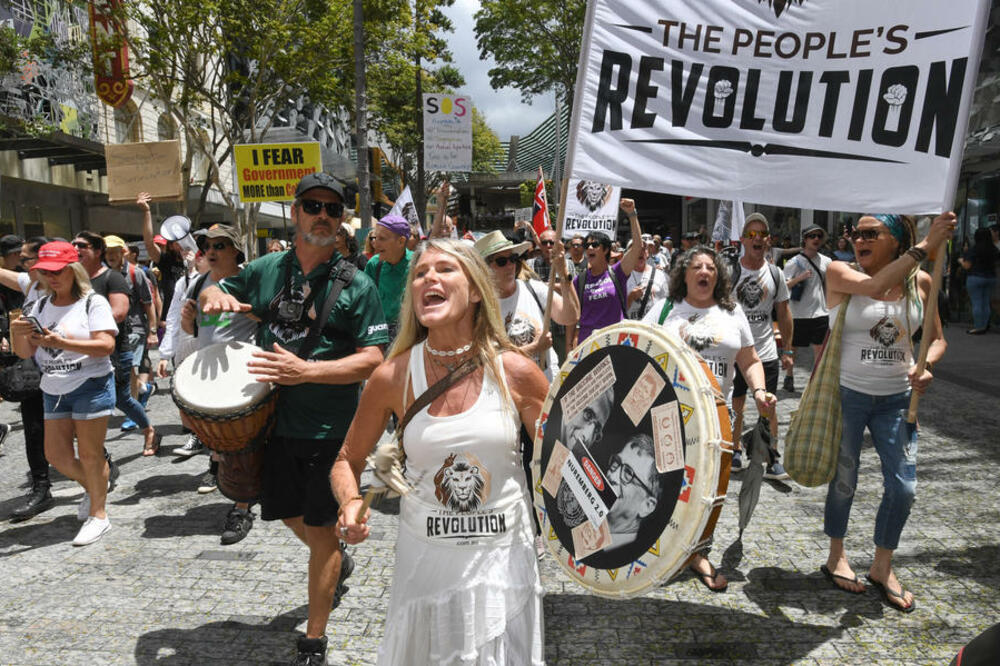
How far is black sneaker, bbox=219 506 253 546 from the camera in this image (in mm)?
4855

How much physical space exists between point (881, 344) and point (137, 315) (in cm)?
723

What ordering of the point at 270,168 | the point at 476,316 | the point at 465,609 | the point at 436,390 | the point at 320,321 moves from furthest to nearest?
the point at 270,168 → the point at 320,321 → the point at 476,316 → the point at 436,390 → the point at 465,609

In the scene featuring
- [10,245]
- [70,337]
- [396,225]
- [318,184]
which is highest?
[318,184]

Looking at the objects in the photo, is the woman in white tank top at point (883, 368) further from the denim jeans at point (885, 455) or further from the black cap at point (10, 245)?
the black cap at point (10, 245)

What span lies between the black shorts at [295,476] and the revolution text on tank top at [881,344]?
2.63 meters

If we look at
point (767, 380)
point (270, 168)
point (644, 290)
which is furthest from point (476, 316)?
point (270, 168)

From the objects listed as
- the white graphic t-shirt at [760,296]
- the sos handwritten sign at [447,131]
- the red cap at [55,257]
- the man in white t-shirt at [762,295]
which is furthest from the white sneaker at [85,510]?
the sos handwritten sign at [447,131]

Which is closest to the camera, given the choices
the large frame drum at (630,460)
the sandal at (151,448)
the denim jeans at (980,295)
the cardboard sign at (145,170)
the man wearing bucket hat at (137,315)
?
the large frame drum at (630,460)

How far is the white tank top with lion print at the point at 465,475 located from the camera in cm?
228

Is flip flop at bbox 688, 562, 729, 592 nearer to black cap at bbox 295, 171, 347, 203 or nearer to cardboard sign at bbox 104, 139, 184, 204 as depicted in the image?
black cap at bbox 295, 171, 347, 203

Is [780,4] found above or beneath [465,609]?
above

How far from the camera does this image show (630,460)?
80.4 inches

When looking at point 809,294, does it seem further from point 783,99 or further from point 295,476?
point 295,476

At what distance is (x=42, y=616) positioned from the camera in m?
3.87
